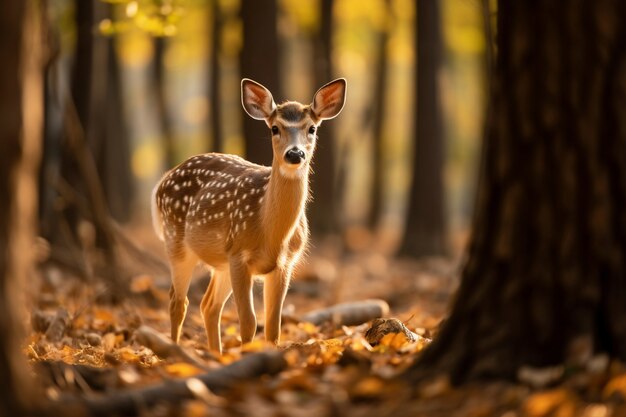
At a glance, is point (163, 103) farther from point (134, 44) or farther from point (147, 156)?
point (147, 156)

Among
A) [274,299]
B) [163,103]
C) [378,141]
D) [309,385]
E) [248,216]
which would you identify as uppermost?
[163,103]

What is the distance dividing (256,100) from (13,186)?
4.53 metres

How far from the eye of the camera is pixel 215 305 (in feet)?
29.1

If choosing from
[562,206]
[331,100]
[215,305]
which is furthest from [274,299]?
[562,206]

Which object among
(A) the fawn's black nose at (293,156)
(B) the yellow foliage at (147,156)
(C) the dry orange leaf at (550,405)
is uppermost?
(A) the fawn's black nose at (293,156)

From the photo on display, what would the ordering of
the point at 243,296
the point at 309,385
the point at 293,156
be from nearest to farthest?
the point at 309,385 → the point at 293,156 → the point at 243,296

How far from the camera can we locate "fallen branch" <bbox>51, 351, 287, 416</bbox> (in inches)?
188

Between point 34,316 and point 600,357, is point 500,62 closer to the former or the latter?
point 600,357

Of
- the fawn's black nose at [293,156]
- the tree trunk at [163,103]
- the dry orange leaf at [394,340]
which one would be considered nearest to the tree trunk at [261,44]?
the fawn's black nose at [293,156]

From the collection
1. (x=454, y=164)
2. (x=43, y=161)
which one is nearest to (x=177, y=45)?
(x=454, y=164)

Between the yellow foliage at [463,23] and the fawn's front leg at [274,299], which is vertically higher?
→ the yellow foliage at [463,23]

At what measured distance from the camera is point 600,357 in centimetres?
522

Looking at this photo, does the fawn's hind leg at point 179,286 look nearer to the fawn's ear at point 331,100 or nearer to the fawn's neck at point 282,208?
the fawn's neck at point 282,208

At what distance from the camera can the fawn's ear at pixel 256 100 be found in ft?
28.3
